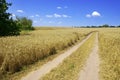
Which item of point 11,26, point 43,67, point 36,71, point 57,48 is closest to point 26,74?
point 36,71

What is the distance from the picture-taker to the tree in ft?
120

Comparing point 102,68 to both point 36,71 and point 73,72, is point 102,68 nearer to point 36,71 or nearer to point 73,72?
point 73,72

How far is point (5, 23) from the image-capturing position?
37.1 m

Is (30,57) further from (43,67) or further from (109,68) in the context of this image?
(109,68)

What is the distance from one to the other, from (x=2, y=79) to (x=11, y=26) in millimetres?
27694

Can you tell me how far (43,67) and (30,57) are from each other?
62.8 inches

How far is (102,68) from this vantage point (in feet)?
45.6

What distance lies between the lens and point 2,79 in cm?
1127

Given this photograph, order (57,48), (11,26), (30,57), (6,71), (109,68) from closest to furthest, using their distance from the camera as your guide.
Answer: (6,71)
(109,68)
(30,57)
(57,48)
(11,26)

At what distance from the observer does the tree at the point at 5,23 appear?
120ft

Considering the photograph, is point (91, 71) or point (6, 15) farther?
point (6, 15)

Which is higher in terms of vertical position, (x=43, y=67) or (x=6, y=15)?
(x=6, y=15)

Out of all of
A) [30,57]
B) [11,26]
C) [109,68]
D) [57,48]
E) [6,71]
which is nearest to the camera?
[6,71]

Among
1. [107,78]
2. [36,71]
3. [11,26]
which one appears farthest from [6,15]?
[107,78]
